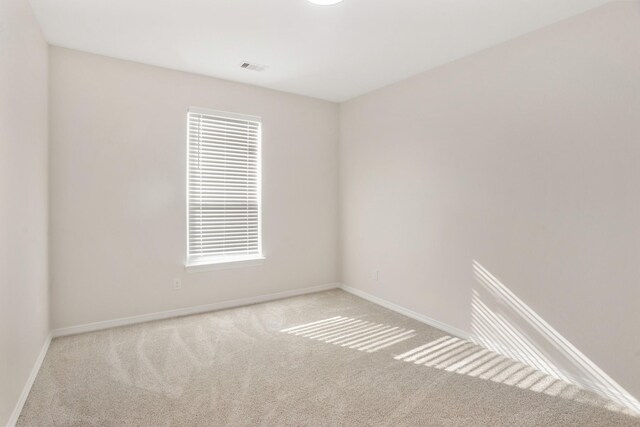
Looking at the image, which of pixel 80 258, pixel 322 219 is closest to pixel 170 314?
pixel 80 258

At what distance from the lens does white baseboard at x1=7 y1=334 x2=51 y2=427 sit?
195 centimetres

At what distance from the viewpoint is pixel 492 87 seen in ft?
9.81

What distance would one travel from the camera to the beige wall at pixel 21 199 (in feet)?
6.07

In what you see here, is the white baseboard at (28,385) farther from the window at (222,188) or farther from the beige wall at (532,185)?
the beige wall at (532,185)

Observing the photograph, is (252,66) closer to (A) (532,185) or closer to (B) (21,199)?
(B) (21,199)

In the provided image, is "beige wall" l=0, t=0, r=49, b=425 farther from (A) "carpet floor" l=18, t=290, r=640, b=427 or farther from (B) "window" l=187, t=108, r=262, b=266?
(B) "window" l=187, t=108, r=262, b=266

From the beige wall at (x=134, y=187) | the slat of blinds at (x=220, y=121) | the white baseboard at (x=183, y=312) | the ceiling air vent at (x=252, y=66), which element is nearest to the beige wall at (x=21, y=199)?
the beige wall at (x=134, y=187)

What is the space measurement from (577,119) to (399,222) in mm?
1918

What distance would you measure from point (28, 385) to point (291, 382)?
1.76 m

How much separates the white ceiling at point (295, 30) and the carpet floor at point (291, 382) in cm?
268

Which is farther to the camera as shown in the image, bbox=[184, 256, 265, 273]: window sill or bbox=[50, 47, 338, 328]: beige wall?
bbox=[184, 256, 265, 273]: window sill

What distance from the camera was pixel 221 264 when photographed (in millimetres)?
3969

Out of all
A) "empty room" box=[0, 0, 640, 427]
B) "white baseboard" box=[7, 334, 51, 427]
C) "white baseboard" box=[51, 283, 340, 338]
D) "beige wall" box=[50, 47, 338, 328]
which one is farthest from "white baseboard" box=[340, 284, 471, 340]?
"white baseboard" box=[7, 334, 51, 427]

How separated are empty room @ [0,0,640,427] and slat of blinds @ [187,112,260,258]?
0.02 meters
